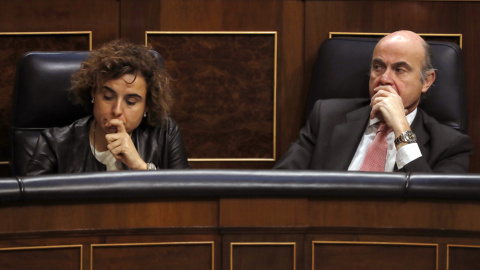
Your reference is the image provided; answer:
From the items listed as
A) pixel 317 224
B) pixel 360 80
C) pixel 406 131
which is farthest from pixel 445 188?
pixel 360 80

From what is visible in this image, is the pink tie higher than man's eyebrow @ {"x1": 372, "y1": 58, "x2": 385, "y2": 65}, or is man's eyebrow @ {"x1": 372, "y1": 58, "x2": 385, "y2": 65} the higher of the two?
man's eyebrow @ {"x1": 372, "y1": 58, "x2": 385, "y2": 65}

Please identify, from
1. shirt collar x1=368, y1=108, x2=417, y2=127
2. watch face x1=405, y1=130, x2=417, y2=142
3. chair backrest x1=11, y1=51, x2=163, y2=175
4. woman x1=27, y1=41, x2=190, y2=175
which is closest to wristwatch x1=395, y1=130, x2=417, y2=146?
watch face x1=405, y1=130, x2=417, y2=142

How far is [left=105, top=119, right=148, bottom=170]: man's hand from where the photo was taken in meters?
1.90

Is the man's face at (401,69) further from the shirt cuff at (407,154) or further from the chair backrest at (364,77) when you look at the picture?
the shirt cuff at (407,154)

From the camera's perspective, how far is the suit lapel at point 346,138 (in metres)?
2.12

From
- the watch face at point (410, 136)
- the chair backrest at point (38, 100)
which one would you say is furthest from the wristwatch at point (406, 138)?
the chair backrest at point (38, 100)

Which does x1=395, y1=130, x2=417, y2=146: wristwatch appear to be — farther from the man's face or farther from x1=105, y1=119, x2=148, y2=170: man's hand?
x1=105, y1=119, x2=148, y2=170: man's hand

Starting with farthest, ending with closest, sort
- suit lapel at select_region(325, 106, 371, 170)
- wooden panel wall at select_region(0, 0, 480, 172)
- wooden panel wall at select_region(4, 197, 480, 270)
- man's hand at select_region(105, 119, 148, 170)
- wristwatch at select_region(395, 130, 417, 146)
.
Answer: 1. wooden panel wall at select_region(0, 0, 480, 172)
2. suit lapel at select_region(325, 106, 371, 170)
3. wristwatch at select_region(395, 130, 417, 146)
4. man's hand at select_region(105, 119, 148, 170)
5. wooden panel wall at select_region(4, 197, 480, 270)

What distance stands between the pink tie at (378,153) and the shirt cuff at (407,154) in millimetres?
72

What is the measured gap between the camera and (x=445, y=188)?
50.9 inches

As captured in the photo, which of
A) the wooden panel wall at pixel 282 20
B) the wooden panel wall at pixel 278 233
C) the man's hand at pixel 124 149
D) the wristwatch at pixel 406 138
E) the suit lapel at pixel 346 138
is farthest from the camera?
the wooden panel wall at pixel 282 20

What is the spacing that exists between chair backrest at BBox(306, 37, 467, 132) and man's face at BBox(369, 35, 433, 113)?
0.24 feet

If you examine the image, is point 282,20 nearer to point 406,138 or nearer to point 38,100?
point 406,138

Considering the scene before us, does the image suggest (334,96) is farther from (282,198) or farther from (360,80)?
(282,198)
